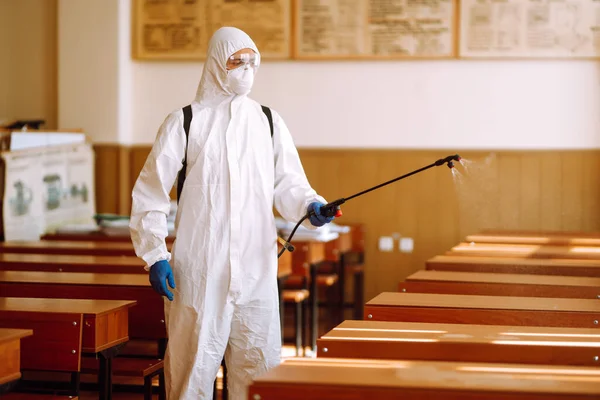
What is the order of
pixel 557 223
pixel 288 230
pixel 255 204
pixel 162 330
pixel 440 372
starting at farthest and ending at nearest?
pixel 557 223
pixel 288 230
pixel 162 330
pixel 255 204
pixel 440 372

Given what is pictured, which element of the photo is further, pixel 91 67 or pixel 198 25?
pixel 198 25

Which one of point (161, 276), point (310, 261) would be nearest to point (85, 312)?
point (161, 276)

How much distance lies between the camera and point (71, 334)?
289 cm

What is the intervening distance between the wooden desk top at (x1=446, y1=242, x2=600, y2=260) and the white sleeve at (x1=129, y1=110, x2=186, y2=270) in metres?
2.05

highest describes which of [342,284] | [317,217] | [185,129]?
[185,129]

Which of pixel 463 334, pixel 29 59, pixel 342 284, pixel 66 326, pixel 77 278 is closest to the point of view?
pixel 463 334

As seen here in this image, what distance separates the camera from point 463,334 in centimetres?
252

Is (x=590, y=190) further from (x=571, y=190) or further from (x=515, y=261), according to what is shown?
(x=515, y=261)

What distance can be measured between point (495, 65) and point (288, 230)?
207cm

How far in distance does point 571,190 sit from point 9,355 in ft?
16.3

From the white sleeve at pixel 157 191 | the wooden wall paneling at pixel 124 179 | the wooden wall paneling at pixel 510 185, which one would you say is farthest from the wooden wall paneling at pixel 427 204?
the white sleeve at pixel 157 191

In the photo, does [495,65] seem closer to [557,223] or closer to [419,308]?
[557,223]

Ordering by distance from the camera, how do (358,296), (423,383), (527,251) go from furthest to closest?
(358,296), (527,251), (423,383)

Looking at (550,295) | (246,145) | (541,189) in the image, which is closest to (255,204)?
(246,145)
